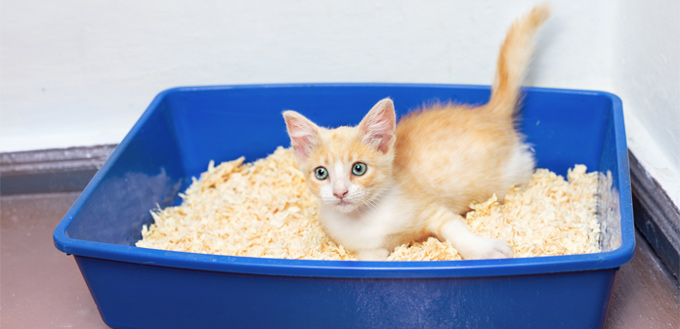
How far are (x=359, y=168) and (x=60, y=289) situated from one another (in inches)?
38.5

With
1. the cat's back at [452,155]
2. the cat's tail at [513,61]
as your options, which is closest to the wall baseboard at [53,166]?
the cat's back at [452,155]

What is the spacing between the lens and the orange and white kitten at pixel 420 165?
4.76 feet

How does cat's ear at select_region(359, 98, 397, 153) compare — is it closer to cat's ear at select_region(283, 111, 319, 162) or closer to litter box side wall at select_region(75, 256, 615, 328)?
cat's ear at select_region(283, 111, 319, 162)

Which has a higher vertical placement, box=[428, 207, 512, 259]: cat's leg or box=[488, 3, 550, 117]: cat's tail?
box=[488, 3, 550, 117]: cat's tail

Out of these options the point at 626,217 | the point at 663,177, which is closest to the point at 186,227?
the point at 626,217

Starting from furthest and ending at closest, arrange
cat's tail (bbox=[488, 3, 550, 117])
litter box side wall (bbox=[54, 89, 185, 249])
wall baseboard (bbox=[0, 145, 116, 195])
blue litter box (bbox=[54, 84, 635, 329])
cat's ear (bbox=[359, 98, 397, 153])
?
wall baseboard (bbox=[0, 145, 116, 195]) < cat's tail (bbox=[488, 3, 550, 117]) < litter box side wall (bbox=[54, 89, 185, 249]) < cat's ear (bbox=[359, 98, 397, 153]) < blue litter box (bbox=[54, 84, 635, 329])

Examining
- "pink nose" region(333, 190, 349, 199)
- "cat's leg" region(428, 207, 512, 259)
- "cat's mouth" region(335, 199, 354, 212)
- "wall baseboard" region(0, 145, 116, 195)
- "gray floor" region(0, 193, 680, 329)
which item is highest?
"pink nose" region(333, 190, 349, 199)

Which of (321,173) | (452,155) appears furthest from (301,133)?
(452,155)

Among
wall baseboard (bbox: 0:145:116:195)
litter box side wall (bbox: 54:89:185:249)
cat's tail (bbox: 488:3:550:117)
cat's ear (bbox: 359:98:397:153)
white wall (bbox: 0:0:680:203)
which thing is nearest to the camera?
cat's ear (bbox: 359:98:397:153)

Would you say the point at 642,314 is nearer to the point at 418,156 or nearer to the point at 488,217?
the point at 488,217

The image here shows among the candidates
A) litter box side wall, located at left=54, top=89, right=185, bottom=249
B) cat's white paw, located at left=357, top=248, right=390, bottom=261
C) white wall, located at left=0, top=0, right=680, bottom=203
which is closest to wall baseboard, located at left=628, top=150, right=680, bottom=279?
white wall, located at left=0, top=0, right=680, bottom=203

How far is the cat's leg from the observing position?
1490mm

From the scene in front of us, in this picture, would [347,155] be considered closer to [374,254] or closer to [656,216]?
[374,254]

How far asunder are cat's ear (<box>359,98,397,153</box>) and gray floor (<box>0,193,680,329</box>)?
71 centimetres
